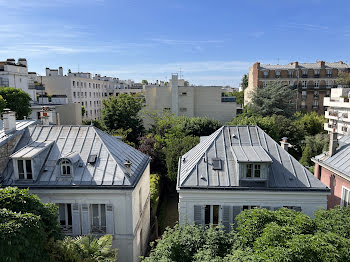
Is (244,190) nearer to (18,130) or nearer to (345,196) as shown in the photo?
(345,196)

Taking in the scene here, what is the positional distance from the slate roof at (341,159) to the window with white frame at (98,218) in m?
16.3

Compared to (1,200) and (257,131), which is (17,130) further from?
(257,131)

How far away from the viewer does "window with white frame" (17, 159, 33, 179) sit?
650 inches

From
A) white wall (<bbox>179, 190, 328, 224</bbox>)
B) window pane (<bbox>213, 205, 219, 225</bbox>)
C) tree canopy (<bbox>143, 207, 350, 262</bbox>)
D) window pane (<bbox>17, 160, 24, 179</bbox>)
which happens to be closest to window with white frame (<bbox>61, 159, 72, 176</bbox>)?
window pane (<bbox>17, 160, 24, 179</bbox>)

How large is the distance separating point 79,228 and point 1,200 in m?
6.42

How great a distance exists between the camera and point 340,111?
145 feet

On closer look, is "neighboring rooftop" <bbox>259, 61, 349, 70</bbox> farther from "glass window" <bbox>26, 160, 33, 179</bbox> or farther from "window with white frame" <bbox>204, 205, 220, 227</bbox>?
"glass window" <bbox>26, 160, 33, 179</bbox>

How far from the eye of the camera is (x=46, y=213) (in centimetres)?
1188

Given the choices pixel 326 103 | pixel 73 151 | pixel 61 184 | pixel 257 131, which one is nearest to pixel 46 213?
pixel 61 184

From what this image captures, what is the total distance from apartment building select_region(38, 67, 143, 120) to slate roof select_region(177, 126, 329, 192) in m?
53.7

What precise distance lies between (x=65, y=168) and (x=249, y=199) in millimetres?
11356

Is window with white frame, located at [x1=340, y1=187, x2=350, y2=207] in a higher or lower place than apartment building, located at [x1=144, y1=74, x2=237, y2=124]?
lower

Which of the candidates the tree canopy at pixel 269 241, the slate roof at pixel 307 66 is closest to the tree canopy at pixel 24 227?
the tree canopy at pixel 269 241

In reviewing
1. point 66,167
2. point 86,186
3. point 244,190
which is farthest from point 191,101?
point 86,186
